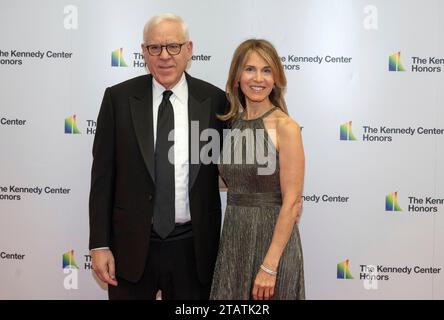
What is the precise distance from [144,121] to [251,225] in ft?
2.42

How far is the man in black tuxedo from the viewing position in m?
2.23

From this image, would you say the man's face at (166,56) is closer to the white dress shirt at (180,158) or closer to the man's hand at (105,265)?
the white dress shirt at (180,158)

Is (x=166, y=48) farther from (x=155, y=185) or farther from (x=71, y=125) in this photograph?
(x=71, y=125)

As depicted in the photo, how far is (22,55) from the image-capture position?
3.28 m

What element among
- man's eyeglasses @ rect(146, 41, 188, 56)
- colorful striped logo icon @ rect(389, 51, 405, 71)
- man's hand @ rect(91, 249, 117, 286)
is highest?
colorful striped logo icon @ rect(389, 51, 405, 71)

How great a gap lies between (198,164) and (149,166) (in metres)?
0.24

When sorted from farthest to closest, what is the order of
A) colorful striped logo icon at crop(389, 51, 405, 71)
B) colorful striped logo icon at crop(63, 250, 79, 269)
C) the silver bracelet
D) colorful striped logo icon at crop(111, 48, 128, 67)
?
colorful striped logo icon at crop(63, 250, 79, 269)
colorful striped logo icon at crop(111, 48, 128, 67)
colorful striped logo icon at crop(389, 51, 405, 71)
the silver bracelet

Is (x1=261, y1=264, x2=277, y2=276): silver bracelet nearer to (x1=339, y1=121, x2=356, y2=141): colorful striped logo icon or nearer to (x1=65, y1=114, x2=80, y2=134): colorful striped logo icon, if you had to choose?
(x1=339, y1=121, x2=356, y2=141): colorful striped logo icon

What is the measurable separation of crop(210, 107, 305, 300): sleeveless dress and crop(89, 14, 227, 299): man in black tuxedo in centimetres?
12

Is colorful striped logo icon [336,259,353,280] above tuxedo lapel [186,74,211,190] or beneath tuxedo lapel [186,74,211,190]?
beneath

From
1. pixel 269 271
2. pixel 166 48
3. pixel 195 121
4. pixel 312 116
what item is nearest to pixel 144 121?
pixel 195 121

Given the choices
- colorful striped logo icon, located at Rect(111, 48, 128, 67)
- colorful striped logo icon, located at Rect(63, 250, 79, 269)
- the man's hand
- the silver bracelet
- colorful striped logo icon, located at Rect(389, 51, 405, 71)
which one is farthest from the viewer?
→ colorful striped logo icon, located at Rect(63, 250, 79, 269)

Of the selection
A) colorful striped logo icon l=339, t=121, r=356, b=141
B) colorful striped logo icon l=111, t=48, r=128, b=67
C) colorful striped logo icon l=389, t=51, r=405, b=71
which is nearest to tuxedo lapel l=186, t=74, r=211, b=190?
colorful striped logo icon l=111, t=48, r=128, b=67

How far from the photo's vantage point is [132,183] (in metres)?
2.24
